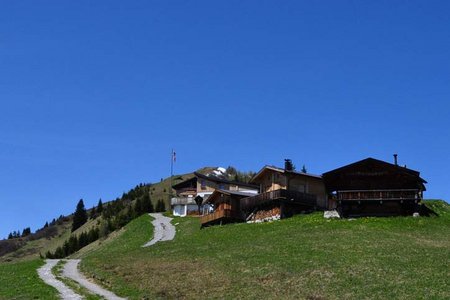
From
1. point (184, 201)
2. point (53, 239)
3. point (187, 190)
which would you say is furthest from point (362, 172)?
point (53, 239)

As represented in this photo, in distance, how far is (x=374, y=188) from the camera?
68.8 meters

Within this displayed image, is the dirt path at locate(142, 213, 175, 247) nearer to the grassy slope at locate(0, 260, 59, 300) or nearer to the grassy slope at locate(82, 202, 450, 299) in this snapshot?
the grassy slope at locate(82, 202, 450, 299)

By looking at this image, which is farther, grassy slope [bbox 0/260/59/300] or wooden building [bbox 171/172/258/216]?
wooden building [bbox 171/172/258/216]

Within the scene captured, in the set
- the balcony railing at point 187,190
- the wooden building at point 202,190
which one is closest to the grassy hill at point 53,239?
the balcony railing at point 187,190

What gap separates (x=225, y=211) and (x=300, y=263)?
3757 cm

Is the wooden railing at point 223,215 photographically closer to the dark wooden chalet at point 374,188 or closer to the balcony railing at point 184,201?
the dark wooden chalet at point 374,188

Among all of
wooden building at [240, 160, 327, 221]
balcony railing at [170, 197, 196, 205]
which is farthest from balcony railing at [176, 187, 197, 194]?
wooden building at [240, 160, 327, 221]

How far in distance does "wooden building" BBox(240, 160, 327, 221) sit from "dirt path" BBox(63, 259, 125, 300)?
25.9m

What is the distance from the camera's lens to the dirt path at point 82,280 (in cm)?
3542

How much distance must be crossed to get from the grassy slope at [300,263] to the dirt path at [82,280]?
2.85 feet

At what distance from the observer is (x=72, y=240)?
371ft

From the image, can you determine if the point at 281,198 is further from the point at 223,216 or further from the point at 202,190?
the point at 202,190

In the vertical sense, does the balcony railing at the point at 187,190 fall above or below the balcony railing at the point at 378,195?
above

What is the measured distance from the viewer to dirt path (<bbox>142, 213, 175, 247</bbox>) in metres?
74.4
